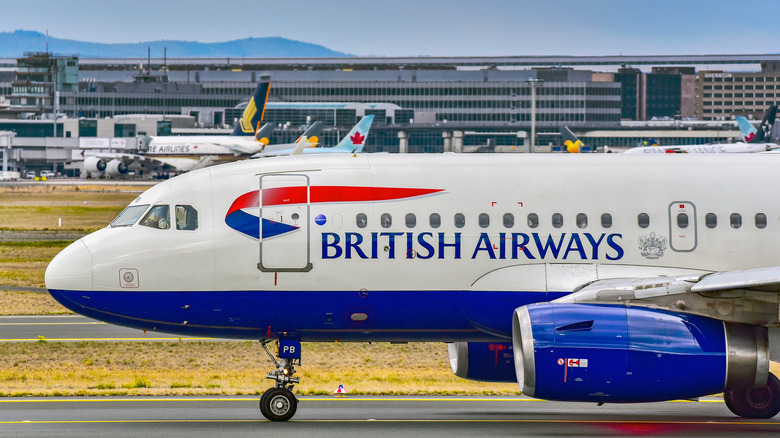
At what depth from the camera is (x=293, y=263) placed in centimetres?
1908

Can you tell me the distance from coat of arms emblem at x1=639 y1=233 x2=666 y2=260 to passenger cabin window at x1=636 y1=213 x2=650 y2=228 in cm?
20

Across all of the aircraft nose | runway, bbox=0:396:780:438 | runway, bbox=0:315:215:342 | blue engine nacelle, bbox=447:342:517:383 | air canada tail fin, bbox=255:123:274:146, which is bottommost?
runway, bbox=0:396:780:438

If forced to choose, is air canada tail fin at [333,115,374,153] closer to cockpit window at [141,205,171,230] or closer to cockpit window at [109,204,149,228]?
cockpit window at [109,204,149,228]

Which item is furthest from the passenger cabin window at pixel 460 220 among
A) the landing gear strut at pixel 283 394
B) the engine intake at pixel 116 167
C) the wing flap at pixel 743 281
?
the engine intake at pixel 116 167

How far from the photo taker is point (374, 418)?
19938 millimetres

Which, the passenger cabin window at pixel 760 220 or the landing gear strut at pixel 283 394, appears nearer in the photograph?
the landing gear strut at pixel 283 394

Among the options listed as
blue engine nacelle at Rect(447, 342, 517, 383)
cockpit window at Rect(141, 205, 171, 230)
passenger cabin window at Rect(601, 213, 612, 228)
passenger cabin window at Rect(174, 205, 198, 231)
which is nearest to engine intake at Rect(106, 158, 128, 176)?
cockpit window at Rect(141, 205, 171, 230)

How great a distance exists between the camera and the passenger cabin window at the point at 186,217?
758 inches

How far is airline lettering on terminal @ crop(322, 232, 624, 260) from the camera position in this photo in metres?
19.2

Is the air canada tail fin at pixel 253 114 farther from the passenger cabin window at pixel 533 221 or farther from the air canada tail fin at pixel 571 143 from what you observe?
the passenger cabin window at pixel 533 221

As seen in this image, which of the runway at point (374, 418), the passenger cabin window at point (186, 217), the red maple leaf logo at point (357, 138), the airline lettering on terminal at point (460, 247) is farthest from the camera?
the red maple leaf logo at point (357, 138)

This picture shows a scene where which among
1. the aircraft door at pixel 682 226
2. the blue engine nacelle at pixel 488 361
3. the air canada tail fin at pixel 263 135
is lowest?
the blue engine nacelle at pixel 488 361

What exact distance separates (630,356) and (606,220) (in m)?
2.87

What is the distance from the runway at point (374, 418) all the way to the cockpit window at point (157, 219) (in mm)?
3475
